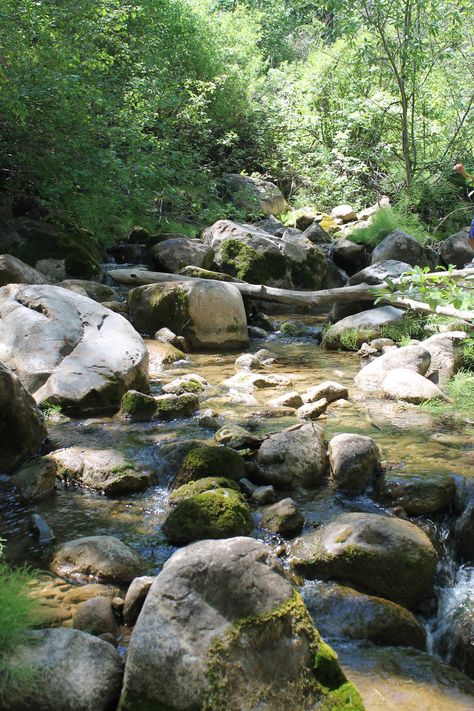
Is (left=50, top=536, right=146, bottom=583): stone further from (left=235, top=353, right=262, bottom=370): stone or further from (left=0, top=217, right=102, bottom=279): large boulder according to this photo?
(left=0, top=217, right=102, bottom=279): large boulder

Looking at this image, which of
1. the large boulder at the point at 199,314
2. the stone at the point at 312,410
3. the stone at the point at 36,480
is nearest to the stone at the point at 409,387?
the stone at the point at 312,410

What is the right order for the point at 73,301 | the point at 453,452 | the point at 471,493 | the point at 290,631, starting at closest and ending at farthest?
the point at 290,631 < the point at 471,493 < the point at 453,452 < the point at 73,301

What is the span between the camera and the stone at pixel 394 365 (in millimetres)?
7117

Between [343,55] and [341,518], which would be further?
[343,55]

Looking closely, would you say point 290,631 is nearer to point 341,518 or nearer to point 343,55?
point 341,518

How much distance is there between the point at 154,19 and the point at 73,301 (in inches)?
471

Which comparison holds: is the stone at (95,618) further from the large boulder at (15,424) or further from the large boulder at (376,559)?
the large boulder at (15,424)

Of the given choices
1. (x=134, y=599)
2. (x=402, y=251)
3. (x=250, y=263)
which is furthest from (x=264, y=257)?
(x=134, y=599)

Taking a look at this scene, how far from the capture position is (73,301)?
280 inches

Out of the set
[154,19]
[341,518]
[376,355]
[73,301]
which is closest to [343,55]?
[154,19]

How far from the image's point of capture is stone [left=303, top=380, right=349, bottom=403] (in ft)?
21.4

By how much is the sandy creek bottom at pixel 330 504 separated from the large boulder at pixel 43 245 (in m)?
4.15

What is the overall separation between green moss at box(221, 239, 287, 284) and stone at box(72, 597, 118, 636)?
29.7ft

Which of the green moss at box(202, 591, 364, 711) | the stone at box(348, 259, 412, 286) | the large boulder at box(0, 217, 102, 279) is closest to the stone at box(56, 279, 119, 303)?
the large boulder at box(0, 217, 102, 279)
